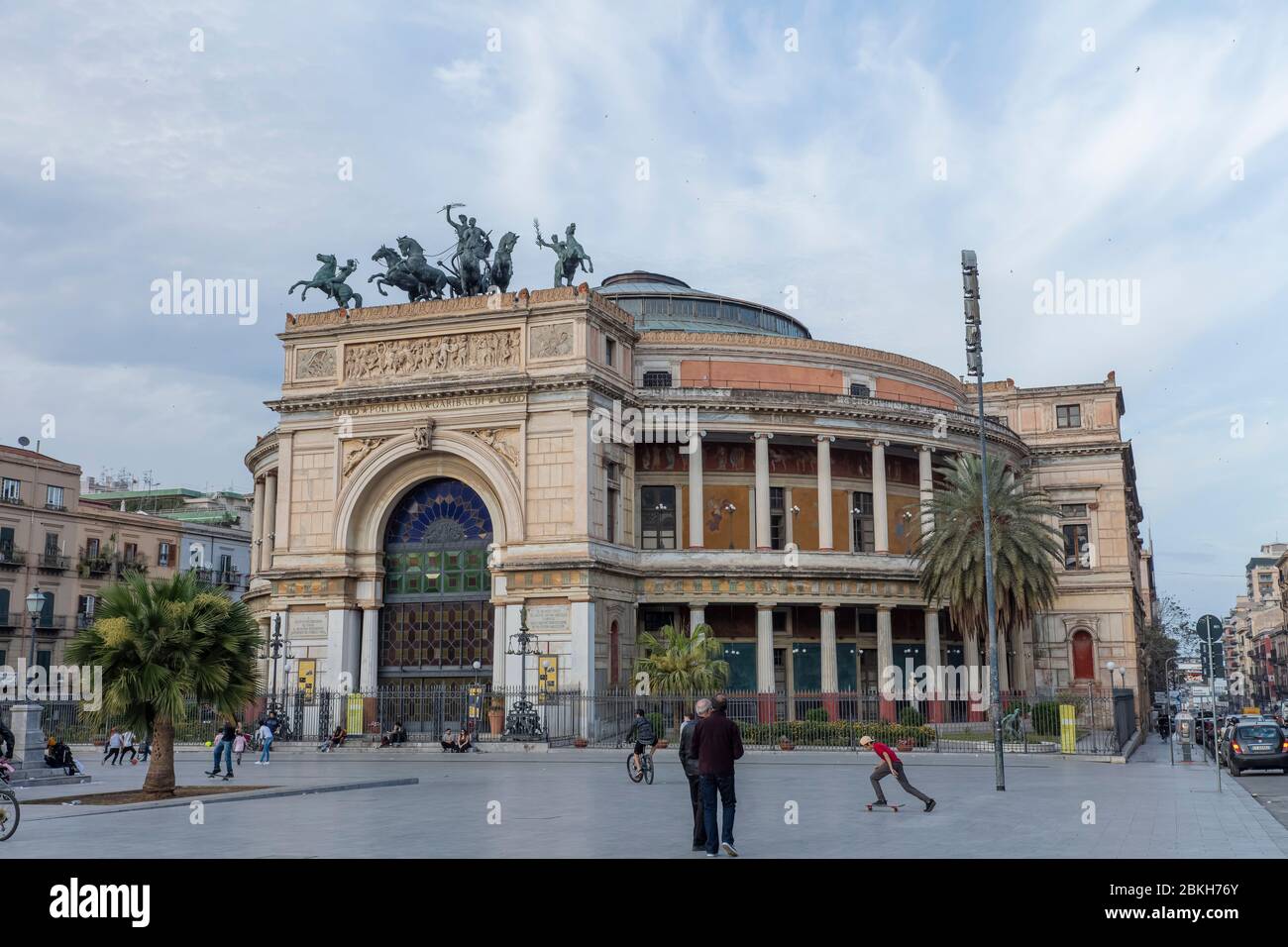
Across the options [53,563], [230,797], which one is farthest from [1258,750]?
[53,563]

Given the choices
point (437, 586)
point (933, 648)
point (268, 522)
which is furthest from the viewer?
point (268, 522)

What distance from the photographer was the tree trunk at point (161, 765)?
75.0 ft

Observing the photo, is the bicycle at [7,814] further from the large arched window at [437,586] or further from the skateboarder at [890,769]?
the large arched window at [437,586]

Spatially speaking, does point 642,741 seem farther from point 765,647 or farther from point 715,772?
point 765,647

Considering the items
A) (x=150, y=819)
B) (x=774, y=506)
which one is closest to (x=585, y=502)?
(x=774, y=506)

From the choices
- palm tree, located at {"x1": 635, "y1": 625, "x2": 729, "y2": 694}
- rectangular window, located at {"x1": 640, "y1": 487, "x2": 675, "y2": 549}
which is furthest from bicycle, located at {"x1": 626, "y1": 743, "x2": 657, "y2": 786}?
rectangular window, located at {"x1": 640, "y1": 487, "x2": 675, "y2": 549}

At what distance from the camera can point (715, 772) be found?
14.7m

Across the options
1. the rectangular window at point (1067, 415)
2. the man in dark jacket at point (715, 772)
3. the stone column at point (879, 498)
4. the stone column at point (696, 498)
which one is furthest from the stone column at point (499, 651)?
the rectangular window at point (1067, 415)

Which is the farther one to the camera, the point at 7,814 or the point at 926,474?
the point at 926,474

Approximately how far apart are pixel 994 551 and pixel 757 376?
14.9 meters

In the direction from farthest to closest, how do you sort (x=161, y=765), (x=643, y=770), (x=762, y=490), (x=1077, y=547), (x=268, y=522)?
(x=1077, y=547)
(x=268, y=522)
(x=762, y=490)
(x=643, y=770)
(x=161, y=765)

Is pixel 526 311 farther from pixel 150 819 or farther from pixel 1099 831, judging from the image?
pixel 1099 831

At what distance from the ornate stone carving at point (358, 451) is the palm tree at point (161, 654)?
25098 mm
